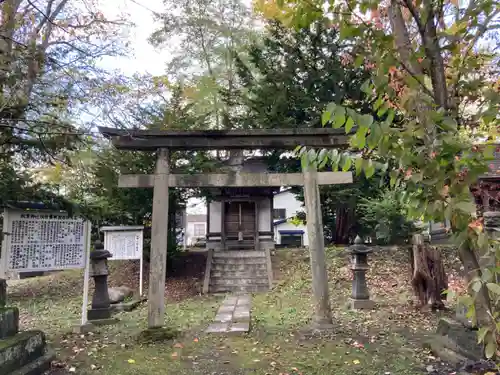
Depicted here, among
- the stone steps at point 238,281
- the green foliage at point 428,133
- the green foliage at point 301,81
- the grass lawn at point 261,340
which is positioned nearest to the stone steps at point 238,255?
the stone steps at point 238,281

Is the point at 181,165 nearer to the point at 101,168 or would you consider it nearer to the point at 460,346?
the point at 101,168

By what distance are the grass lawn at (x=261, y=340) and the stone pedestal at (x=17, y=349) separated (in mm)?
A: 275

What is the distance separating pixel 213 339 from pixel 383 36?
5.02m

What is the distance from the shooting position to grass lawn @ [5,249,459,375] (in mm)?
4484

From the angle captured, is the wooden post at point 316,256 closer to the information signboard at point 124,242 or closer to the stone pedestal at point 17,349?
the stone pedestal at point 17,349

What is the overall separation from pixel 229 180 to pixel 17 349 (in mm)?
3767

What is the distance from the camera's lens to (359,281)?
8383mm

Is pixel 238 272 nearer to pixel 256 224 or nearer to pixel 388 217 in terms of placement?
pixel 256 224

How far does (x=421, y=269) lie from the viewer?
24.0 feet

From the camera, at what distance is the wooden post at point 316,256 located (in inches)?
242

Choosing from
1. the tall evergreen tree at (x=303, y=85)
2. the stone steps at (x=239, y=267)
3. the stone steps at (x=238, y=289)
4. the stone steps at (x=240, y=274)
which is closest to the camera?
the stone steps at (x=238, y=289)

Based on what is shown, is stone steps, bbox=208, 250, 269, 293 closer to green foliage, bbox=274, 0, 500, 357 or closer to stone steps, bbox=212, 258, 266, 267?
stone steps, bbox=212, 258, 266, 267

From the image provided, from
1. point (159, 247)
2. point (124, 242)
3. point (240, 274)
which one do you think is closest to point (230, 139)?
point (159, 247)

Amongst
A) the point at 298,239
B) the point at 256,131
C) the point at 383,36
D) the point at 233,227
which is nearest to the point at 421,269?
the point at 256,131
